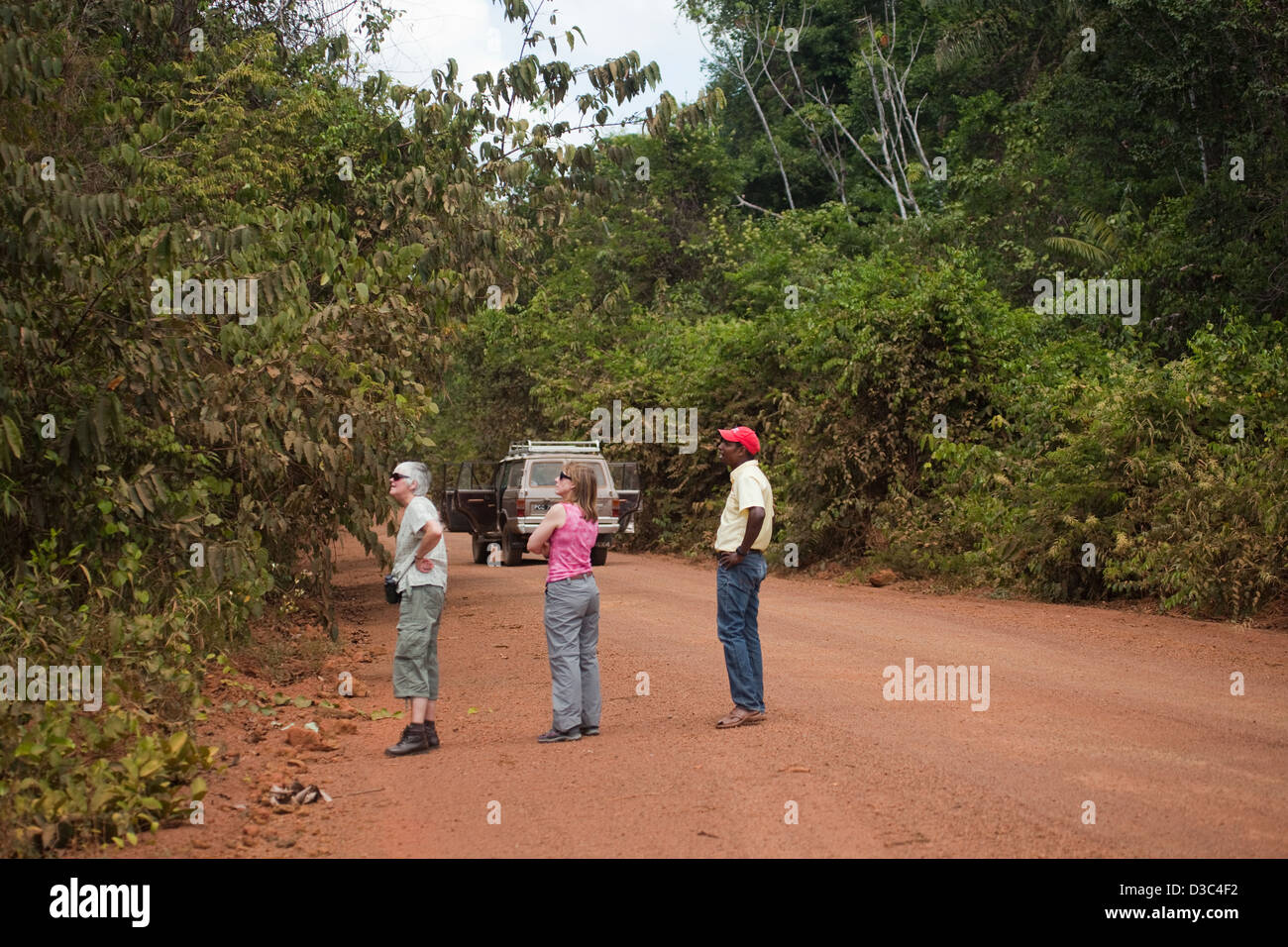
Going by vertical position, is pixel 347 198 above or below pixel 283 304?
above

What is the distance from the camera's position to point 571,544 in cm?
789

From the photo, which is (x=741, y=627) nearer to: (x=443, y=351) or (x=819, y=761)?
(x=819, y=761)

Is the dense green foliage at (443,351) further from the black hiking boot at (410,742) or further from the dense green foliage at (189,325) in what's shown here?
the black hiking boot at (410,742)

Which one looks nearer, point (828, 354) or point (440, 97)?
point (440, 97)

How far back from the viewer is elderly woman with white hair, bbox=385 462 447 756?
772 centimetres

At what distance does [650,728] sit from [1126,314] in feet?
55.8

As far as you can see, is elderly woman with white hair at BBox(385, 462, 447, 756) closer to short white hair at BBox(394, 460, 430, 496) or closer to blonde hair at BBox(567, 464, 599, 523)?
short white hair at BBox(394, 460, 430, 496)

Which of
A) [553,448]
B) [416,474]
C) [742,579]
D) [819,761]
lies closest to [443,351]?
[553,448]

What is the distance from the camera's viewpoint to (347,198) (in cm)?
1712

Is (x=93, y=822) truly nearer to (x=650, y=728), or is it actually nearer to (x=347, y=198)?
(x=650, y=728)

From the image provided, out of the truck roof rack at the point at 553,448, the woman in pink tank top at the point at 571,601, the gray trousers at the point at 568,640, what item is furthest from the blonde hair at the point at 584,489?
the truck roof rack at the point at 553,448

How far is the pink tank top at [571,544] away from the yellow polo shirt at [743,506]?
33.2 inches

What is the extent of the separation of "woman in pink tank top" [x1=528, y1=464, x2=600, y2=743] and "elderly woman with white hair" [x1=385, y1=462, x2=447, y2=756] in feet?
2.16
